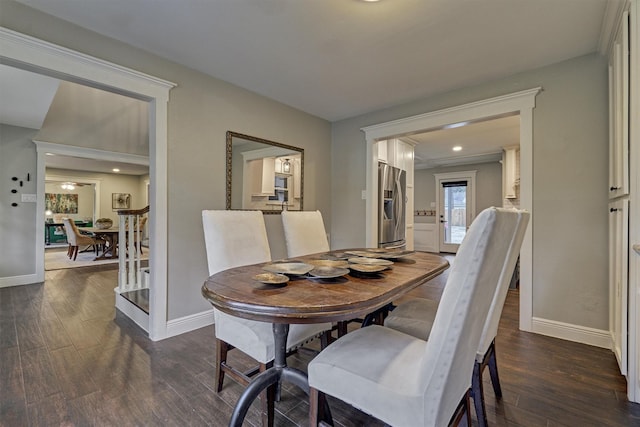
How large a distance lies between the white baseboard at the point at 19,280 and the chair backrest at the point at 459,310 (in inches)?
226

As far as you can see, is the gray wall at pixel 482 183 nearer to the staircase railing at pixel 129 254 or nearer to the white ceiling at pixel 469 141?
the white ceiling at pixel 469 141

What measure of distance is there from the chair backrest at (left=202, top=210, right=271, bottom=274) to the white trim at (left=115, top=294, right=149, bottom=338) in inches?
52.1

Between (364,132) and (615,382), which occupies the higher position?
(364,132)

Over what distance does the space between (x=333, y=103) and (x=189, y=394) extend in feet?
10.1

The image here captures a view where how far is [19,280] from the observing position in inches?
163

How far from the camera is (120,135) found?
5027 millimetres

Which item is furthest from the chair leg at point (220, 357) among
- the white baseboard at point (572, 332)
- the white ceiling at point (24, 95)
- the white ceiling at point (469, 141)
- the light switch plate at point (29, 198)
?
the light switch plate at point (29, 198)

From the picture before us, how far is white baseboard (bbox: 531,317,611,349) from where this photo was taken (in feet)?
7.27

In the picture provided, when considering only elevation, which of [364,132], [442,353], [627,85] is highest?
[364,132]

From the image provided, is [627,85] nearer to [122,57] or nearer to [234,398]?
[234,398]

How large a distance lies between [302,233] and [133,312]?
1.86 m

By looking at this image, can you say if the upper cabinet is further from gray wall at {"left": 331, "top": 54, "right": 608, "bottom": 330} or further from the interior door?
the interior door

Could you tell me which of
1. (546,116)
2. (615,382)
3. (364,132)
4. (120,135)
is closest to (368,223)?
(364,132)

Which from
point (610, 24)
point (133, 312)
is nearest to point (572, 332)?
point (610, 24)
